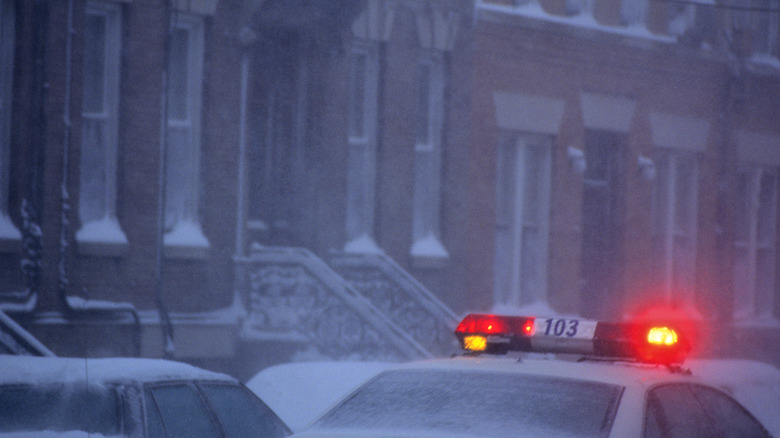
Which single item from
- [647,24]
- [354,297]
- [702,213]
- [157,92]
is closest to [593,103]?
[647,24]

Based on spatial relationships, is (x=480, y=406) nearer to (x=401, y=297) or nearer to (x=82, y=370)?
(x=82, y=370)

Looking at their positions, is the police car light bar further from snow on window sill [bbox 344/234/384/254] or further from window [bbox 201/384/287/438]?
snow on window sill [bbox 344/234/384/254]

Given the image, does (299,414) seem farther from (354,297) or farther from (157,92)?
(157,92)

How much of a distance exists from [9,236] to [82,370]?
6637 mm

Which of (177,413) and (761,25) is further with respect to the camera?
(761,25)

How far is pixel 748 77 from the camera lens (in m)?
19.5

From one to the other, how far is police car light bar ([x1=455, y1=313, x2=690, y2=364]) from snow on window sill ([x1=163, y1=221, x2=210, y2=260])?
7.74 meters

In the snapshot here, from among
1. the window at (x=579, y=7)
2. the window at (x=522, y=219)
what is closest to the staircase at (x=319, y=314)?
the window at (x=522, y=219)

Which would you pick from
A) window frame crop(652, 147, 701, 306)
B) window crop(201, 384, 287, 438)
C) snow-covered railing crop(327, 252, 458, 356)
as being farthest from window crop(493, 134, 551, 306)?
window crop(201, 384, 287, 438)

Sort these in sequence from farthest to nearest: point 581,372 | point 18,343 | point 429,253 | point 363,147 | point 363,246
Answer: point 429,253 < point 363,147 < point 363,246 < point 18,343 < point 581,372

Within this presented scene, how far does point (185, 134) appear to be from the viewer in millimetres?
13266

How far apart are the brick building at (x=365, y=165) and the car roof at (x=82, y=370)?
6230mm

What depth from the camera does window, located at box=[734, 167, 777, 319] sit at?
20.1 m

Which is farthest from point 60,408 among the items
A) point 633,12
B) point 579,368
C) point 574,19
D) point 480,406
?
point 633,12
